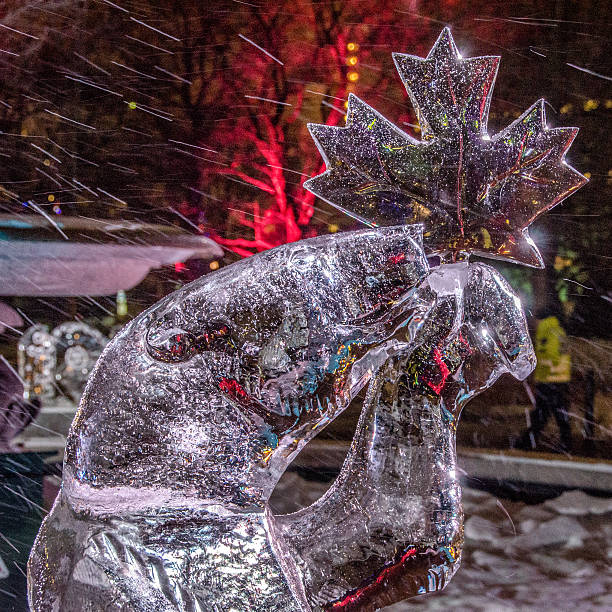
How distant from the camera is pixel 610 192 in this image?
1895 mm

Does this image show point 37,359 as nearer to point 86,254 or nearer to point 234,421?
point 86,254

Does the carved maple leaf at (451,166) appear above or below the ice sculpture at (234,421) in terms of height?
above

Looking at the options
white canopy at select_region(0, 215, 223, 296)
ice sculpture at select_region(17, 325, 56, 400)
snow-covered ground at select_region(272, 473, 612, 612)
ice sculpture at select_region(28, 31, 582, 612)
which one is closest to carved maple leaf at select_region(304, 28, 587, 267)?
ice sculpture at select_region(28, 31, 582, 612)

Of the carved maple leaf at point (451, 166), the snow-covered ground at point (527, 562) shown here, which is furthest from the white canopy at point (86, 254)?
the carved maple leaf at point (451, 166)

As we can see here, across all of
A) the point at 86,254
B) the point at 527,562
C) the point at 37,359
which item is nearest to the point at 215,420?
A: the point at 527,562

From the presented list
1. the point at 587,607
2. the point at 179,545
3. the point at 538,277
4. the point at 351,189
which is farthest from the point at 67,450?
the point at 538,277

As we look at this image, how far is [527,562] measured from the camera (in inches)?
26.4

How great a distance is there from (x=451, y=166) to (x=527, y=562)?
52 cm

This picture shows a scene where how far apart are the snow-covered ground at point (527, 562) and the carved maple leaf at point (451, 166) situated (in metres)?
0.38

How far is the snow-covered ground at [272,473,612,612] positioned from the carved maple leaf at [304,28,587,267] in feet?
1.25

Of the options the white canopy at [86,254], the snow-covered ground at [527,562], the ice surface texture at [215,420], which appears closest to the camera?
the ice surface texture at [215,420]

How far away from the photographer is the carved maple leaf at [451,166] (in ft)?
1.08

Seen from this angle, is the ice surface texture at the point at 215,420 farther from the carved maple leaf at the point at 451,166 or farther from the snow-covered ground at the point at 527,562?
the snow-covered ground at the point at 527,562

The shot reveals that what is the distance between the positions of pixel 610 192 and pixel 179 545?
1.96 metres
